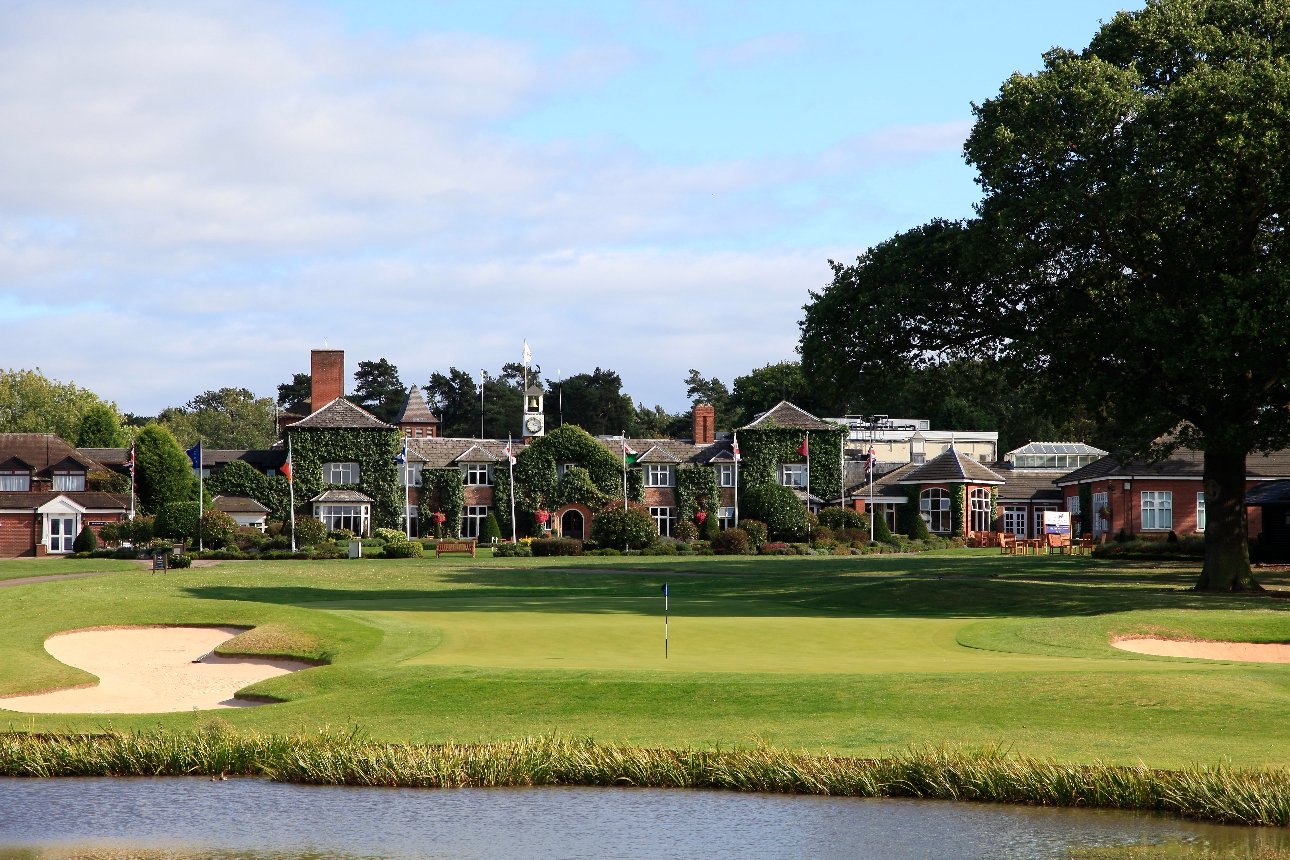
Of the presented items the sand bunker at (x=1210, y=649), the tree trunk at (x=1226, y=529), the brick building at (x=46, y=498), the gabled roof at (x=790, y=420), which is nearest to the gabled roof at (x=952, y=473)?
the gabled roof at (x=790, y=420)

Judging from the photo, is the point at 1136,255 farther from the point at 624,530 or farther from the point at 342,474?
the point at 342,474

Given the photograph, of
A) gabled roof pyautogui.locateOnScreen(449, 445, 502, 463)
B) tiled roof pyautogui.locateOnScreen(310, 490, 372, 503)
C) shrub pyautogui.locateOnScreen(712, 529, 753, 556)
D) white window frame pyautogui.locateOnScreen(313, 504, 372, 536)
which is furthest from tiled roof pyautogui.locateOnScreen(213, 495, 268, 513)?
shrub pyautogui.locateOnScreen(712, 529, 753, 556)

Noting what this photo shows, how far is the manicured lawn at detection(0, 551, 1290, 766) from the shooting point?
14.8m

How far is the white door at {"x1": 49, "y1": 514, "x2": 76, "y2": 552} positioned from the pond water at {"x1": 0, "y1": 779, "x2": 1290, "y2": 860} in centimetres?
6099

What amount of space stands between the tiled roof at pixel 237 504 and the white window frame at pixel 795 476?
32281mm

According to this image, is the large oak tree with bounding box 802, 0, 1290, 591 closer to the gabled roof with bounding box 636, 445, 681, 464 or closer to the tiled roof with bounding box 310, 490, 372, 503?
the gabled roof with bounding box 636, 445, 681, 464

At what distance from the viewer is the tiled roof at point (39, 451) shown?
72875mm

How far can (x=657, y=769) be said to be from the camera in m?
13.5

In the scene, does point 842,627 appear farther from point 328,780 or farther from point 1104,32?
point 1104,32

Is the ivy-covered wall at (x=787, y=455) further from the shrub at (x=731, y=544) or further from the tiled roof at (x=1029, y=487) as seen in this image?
the shrub at (x=731, y=544)

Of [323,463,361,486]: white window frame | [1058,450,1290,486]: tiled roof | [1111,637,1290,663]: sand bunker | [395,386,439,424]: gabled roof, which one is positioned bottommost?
[1111,637,1290,663]: sand bunker

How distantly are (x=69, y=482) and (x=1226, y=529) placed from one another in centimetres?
6302

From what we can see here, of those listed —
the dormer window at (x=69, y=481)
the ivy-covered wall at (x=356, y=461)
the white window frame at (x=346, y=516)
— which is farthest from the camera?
the ivy-covered wall at (x=356, y=461)

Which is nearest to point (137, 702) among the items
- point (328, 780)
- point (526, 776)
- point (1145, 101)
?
point (328, 780)
